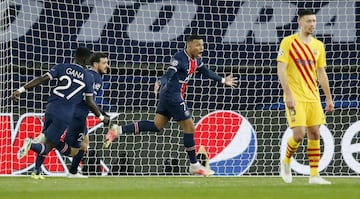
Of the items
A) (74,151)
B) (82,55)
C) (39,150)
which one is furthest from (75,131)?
(82,55)

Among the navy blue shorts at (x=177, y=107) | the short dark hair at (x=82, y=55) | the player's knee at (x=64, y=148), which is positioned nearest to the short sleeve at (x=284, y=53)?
the navy blue shorts at (x=177, y=107)

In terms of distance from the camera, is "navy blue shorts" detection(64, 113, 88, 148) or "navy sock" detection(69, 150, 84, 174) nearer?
"navy blue shorts" detection(64, 113, 88, 148)

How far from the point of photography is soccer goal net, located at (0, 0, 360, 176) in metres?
13.9

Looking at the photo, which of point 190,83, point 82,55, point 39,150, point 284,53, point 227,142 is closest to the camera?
point 284,53

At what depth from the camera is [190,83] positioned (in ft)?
49.3

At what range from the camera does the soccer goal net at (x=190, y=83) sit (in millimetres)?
13859

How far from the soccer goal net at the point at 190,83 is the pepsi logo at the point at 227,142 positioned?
15 mm

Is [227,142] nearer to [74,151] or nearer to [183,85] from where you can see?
[183,85]

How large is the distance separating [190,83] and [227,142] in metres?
1.58

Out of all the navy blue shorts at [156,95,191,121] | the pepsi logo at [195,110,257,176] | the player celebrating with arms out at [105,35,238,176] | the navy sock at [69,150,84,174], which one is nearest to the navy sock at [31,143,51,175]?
the navy sock at [69,150,84,174]

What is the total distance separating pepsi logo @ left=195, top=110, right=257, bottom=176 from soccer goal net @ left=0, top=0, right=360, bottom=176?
0.6 inches

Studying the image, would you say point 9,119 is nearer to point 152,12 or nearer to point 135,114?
point 135,114

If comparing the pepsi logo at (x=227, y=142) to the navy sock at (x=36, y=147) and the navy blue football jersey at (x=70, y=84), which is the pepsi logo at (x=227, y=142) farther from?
the navy sock at (x=36, y=147)

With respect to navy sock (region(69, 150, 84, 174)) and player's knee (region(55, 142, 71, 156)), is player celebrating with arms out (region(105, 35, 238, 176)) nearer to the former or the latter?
A: navy sock (region(69, 150, 84, 174))
